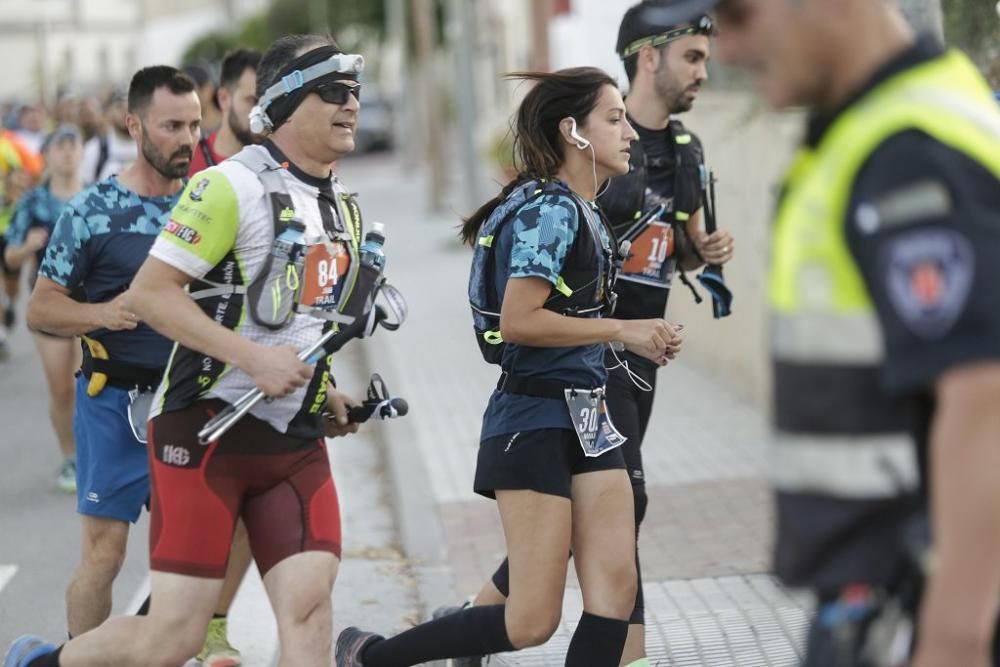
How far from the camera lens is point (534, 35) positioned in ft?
77.9

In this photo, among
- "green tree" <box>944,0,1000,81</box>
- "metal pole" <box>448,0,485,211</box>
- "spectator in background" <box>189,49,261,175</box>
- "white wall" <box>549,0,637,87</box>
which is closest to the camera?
"spectator in background" <box>189,49,261,175</box>

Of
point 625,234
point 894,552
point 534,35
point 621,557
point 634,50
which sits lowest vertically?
point 621,557

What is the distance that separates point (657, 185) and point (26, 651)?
242 cm

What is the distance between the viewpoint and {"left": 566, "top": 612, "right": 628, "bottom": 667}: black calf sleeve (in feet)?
14.6

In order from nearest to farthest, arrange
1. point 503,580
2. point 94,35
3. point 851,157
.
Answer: point 851,157 → point 503,580 → point 94,35

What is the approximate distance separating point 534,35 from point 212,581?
20.3 metres

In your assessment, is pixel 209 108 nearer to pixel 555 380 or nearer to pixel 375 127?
pixel 555 380

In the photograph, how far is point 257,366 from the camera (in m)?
3.90

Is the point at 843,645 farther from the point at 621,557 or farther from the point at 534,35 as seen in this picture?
the point at 534,35

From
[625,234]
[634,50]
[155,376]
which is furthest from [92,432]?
[634,50]

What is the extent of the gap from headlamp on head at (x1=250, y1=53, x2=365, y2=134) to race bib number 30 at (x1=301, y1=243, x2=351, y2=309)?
0.38 m

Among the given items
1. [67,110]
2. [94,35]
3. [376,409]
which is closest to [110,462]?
[376,409]

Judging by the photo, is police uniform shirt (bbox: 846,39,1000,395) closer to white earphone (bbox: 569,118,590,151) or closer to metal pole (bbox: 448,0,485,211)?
white earphone (bbox: 569,118,590,151)

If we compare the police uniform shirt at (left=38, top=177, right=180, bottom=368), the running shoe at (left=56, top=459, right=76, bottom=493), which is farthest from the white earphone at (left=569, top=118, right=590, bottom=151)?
the running shoe at (left=56, top=459, right=76, bottom=493)
